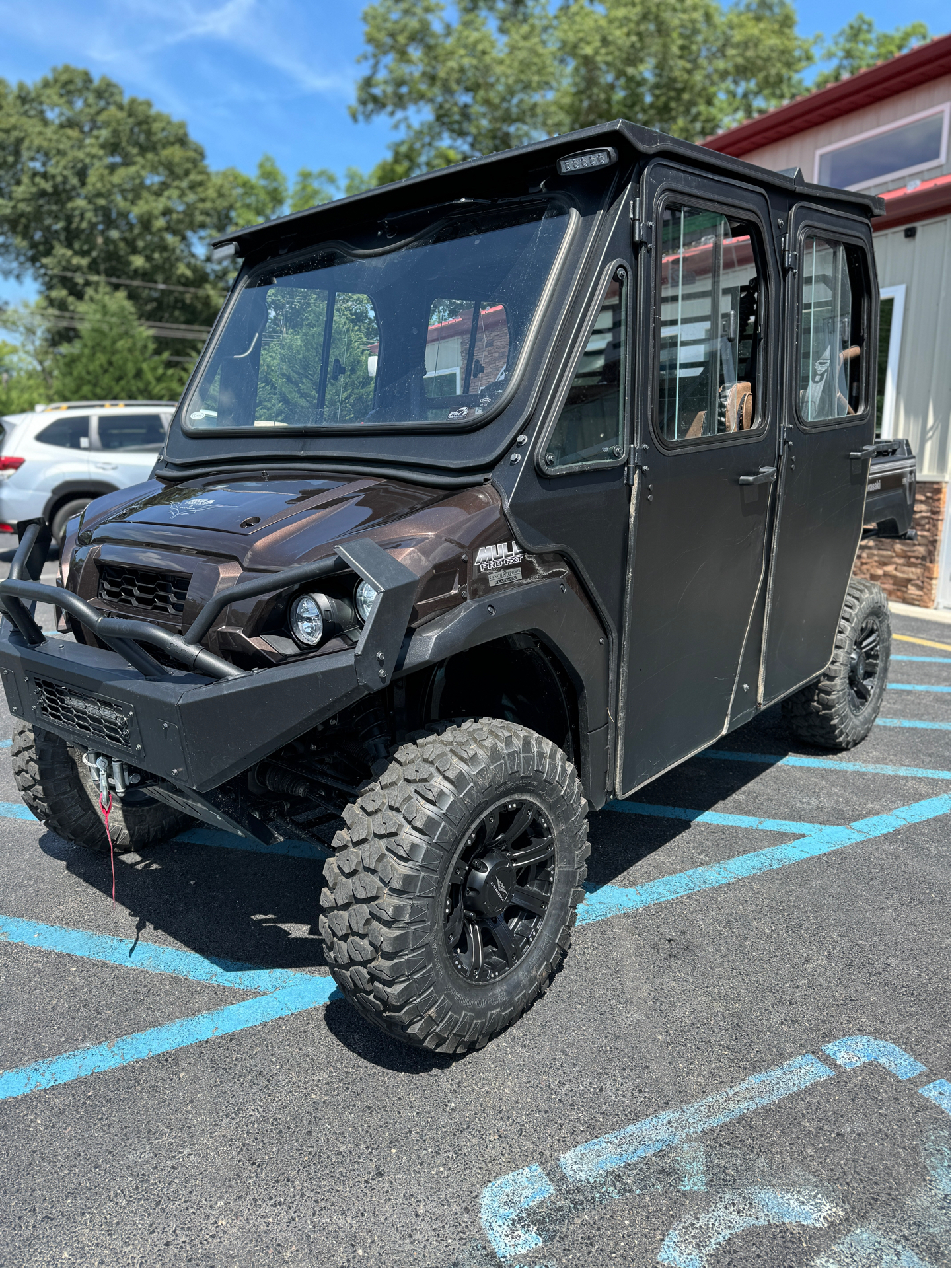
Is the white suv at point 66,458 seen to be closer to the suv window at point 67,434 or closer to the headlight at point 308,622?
the suv window at point 67,434

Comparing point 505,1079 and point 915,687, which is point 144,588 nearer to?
point 505,1079

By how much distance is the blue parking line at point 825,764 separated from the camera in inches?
203

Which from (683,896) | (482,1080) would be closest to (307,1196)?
(482,1080)

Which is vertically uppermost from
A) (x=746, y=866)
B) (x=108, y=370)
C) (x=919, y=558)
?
(x=108, y=370)


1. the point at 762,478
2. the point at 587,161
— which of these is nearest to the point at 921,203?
the point at 762,478

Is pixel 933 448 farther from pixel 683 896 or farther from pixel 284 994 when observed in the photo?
pixel 284 994

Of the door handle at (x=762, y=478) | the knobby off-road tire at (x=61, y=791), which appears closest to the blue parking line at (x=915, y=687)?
the door handle at (x=762, y=478)

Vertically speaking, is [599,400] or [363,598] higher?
[599,400]

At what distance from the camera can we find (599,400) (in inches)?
120

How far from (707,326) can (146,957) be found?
3.07m

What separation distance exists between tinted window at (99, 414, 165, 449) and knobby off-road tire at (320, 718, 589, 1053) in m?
9.94

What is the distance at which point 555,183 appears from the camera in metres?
3.02

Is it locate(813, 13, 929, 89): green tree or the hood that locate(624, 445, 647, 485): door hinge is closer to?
the hood

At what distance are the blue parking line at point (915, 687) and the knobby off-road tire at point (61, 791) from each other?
5272mm
